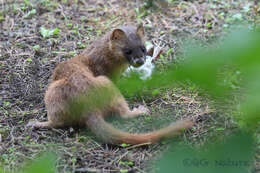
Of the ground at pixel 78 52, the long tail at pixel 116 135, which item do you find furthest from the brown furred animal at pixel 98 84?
the ground at pixel 78 52

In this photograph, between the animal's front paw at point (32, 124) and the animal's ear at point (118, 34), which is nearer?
the animal's front paw at point (32, 124)

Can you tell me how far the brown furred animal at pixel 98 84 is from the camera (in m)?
3.74

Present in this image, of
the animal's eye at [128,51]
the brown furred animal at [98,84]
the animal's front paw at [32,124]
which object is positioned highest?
the animal's eye at [128,51]

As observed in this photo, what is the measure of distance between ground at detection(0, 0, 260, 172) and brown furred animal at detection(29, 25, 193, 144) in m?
0.14

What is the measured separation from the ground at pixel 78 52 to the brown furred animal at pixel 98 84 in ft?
0.45

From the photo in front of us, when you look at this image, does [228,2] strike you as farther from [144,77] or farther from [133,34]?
[144,77]

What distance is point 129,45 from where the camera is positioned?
4.87 metres

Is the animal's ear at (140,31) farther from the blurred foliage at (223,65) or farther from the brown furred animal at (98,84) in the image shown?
the blurred foliage at (223,65)

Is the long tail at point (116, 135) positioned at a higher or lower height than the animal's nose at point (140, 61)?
lower

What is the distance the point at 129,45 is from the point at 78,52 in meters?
1.52

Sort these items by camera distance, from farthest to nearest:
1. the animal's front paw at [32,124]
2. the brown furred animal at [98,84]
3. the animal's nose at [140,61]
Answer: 1. the animal's nose at [140,61]
2. the animal's front paw at [32,124]
3. the brown furred animal at [98,84]

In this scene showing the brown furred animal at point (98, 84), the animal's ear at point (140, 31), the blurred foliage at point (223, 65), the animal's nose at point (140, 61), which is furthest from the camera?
the animal's ear at point (140, 31)

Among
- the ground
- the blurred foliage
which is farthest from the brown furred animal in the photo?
the blurred foliage

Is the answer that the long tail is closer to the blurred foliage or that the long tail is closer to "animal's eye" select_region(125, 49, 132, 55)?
"animal's eye" select_region(125, 49, 132, 55)
